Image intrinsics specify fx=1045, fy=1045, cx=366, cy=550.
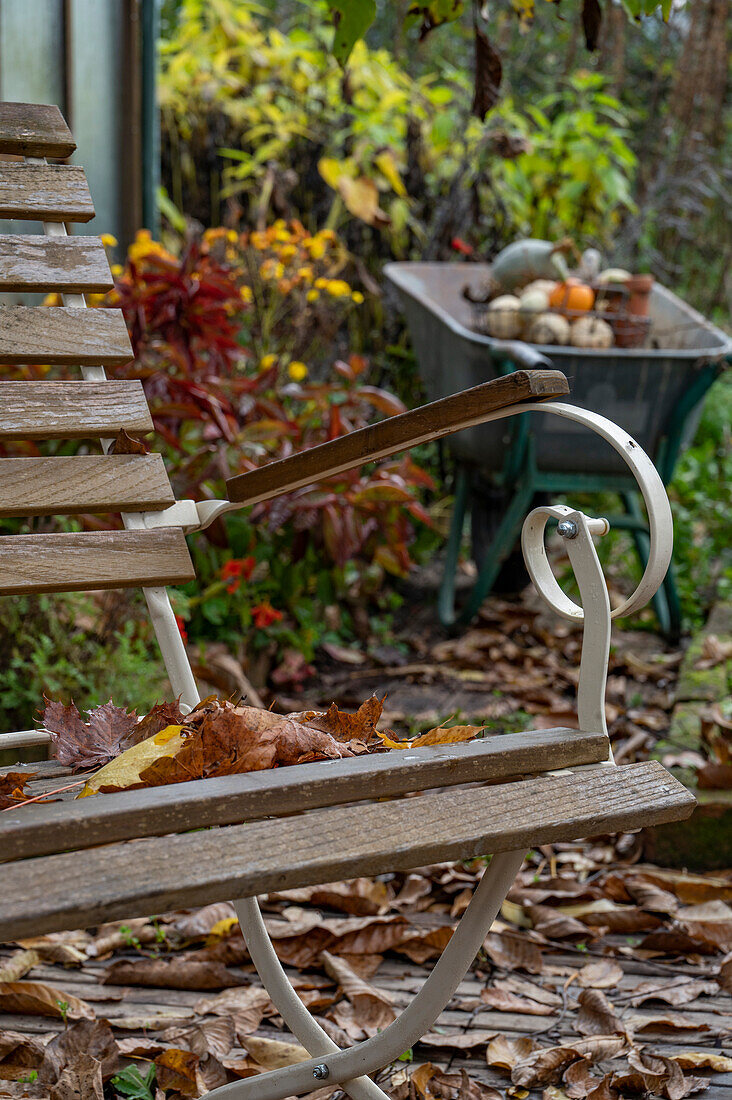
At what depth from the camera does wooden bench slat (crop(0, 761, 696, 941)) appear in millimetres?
685

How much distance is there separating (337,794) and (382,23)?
7681 mm

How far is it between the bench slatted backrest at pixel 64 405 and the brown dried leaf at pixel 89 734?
271 mm

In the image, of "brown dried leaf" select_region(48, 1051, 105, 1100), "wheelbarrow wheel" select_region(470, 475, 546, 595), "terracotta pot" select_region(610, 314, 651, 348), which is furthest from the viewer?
"wheelbarrow wheel" select_region(470, 475, 546, 595)

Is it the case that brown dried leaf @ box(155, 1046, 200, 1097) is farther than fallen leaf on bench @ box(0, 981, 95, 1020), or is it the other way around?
fallen leaf on bench @ box(0, 981, 95, 1020)

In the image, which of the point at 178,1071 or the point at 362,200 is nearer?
the point at 178,1071

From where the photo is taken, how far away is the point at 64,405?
142 cm

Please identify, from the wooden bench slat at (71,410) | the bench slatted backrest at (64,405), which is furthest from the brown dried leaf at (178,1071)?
the wooden bench slat at (71,410)

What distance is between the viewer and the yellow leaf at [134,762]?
923 mm

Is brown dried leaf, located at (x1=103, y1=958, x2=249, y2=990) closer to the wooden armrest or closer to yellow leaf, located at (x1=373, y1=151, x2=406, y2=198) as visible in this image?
the wooden armrest

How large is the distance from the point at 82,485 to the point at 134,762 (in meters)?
0.53

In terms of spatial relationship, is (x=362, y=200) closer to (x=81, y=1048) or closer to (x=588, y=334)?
(x=588, y=334)

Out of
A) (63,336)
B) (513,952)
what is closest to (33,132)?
(63,336)

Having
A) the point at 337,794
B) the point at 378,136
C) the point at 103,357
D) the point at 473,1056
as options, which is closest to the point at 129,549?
the point at 103,357

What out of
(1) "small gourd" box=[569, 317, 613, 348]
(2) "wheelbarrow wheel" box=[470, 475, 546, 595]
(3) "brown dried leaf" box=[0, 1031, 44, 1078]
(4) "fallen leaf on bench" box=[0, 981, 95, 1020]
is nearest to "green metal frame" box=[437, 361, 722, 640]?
(2) "wheelbarrow wheel" box=[470, 475, 546, 595]
